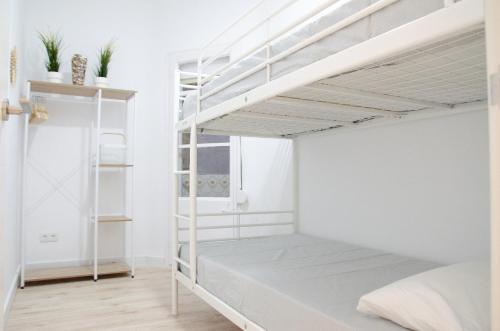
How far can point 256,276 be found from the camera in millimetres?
1624

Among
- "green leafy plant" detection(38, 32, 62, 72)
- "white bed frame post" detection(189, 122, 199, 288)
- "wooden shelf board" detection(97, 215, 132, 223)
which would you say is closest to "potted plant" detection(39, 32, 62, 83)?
"green leafy plant" detection(38, 32, 62, 72)

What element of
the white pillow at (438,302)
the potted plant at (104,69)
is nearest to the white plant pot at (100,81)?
the potted plant at (104,69)

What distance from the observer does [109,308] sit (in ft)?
8.76

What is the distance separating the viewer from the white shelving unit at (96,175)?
326 centimetres

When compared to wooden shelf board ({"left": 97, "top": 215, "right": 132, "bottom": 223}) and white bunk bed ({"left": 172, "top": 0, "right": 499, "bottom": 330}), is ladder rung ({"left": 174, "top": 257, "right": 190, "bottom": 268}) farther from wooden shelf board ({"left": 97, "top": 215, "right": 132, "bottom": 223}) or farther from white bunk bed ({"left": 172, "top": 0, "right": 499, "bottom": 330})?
wooden shelf board ({"left": 97, "top": 215, "right": 132, "bottom": 223})

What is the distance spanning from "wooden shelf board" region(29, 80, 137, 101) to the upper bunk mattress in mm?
2049

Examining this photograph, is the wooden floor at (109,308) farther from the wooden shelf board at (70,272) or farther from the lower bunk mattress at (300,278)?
the lower bunk mattress at (300,278)

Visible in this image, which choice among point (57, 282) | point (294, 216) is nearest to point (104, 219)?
point (57, 282)

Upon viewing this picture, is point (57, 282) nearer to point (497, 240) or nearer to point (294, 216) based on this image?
point (294, 216)

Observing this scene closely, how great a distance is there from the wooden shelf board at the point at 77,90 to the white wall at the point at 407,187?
1.89 m

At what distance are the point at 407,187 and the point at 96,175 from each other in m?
2.56

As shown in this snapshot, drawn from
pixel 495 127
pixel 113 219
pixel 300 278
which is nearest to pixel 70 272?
pixel 113 219

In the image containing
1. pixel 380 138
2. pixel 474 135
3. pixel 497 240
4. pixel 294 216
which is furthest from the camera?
pixel 294 216

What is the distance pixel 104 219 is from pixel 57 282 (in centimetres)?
64
